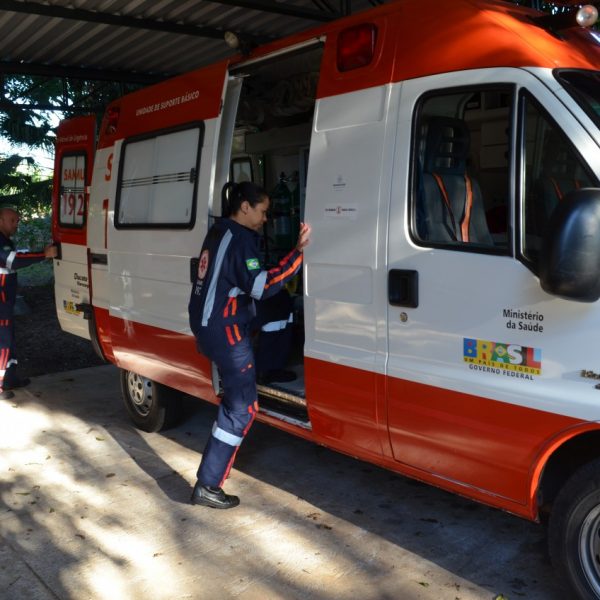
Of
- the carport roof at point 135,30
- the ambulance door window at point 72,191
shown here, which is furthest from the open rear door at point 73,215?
the carport roof at point 135,30

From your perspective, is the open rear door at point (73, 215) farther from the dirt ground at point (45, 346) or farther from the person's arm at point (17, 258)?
the dirt ground at point (45, 346)

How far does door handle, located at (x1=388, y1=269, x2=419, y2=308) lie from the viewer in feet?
10.6

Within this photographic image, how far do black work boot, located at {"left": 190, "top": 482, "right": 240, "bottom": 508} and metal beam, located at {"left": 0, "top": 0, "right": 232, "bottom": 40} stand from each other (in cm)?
426

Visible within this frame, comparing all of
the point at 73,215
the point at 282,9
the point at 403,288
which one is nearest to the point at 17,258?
the point at 73,215

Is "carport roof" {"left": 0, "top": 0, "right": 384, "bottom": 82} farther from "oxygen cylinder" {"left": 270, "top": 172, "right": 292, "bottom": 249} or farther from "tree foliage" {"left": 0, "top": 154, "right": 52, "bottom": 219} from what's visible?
"tree foliage" {"left": 0, "top": 154, "right": 52, "bottom": 219}

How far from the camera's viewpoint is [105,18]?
21.3 feet

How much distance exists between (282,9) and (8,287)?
3.51m

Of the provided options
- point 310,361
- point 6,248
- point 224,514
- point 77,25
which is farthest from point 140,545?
point 77,25

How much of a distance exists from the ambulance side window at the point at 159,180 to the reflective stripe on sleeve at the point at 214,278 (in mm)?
741

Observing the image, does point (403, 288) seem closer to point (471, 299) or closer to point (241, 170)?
point (471, 299)

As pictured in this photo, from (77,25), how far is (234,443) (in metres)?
4.65

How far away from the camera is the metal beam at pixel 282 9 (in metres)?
6.09

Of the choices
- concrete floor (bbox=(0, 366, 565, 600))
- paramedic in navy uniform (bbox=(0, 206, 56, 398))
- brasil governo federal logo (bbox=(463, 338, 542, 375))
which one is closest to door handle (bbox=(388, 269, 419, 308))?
brasil governo federal logo (bbox=(463, 338, 542, 375))

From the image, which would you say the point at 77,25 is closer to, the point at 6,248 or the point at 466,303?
the point at 6,248
